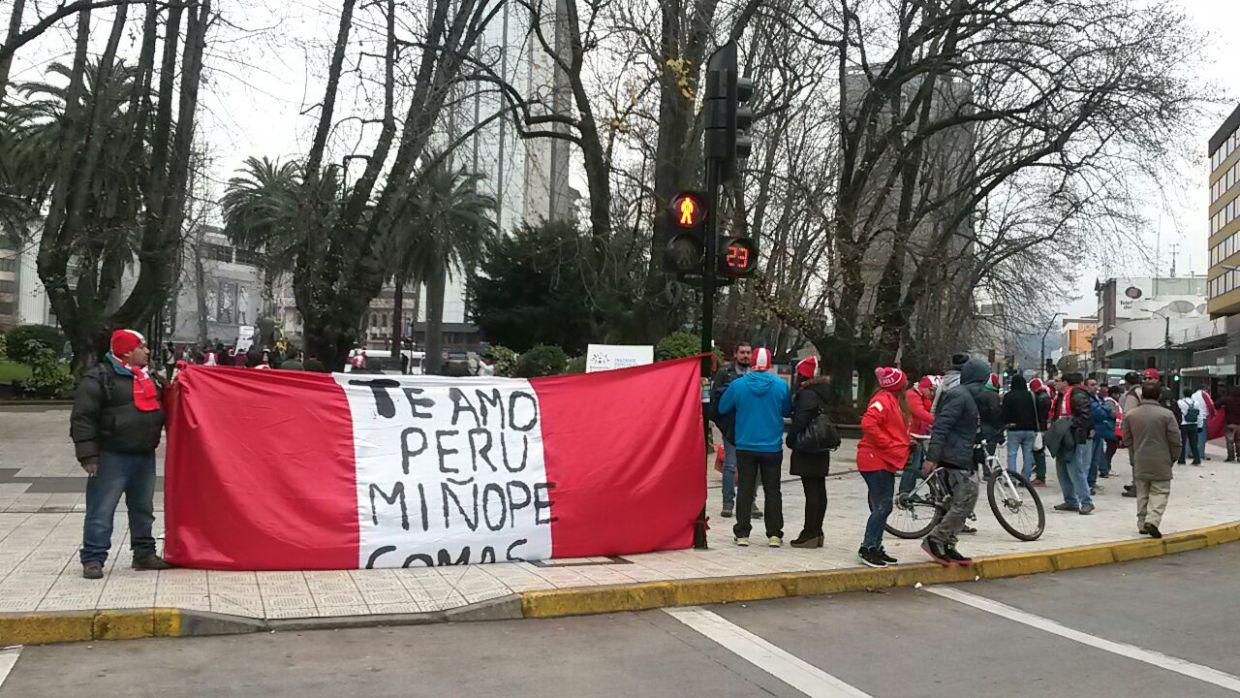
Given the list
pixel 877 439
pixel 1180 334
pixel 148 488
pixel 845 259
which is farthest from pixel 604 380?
pixel 1180 334

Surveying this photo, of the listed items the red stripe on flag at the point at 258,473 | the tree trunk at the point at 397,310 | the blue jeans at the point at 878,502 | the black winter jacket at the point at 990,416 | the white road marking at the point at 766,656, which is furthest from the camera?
the tree trunk at the point at 397,310

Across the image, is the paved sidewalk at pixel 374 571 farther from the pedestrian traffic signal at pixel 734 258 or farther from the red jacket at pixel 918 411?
the pedestrian traffic signal at pixel 734 258

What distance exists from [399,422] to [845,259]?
19.1 meters

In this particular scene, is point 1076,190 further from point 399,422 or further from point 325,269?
point 399,422

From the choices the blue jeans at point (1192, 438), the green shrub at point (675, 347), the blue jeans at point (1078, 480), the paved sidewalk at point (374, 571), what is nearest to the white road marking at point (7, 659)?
the paved sidewalk at point (374, 571)

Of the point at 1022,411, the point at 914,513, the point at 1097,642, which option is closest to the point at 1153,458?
the point at 914,513

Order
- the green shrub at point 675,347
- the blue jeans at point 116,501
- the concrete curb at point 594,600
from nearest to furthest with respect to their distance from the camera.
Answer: the concrete curb at point 594,600
the blue jeans at point 116,501
the green shrub at point 675,347

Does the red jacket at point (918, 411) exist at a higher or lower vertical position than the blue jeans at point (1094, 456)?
higher

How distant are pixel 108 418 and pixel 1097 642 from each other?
6.77 m

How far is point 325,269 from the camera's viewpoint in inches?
912

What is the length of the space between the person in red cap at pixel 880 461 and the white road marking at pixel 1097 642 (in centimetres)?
53

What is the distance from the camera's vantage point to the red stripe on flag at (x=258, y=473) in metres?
7.90

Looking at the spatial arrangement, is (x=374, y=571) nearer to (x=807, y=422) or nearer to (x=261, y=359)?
(x=807, y=422)

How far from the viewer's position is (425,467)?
8.60 m
